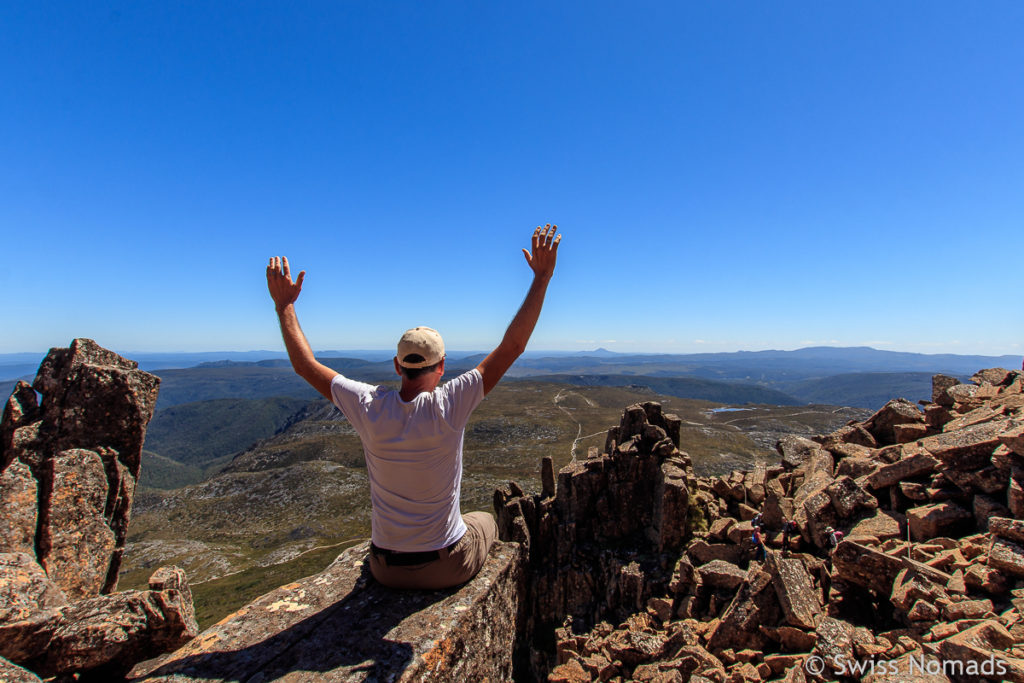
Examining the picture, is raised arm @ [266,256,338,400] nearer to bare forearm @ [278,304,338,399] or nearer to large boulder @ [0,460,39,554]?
bare forearm @ [278,304,338,399]

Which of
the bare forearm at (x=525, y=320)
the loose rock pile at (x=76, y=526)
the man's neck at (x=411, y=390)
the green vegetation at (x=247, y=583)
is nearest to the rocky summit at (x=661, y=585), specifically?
the loose rock pile at (x=76, y=526)

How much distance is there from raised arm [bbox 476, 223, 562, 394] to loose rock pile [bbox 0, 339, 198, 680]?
188 inches

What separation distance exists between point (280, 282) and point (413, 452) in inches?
118

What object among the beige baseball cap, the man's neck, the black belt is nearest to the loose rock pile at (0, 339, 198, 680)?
the black belt

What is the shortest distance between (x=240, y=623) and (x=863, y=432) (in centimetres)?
2443

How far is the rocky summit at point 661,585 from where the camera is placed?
5164mm

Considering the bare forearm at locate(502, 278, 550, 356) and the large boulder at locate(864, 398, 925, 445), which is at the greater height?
the bare forearm at locate(502, 278, 550, 356)

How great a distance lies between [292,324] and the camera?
244 inches

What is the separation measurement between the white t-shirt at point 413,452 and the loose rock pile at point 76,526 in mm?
2770

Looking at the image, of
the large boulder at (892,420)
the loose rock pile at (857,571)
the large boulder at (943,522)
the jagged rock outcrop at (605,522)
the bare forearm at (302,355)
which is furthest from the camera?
the jagged rock outcrop at (605,522)

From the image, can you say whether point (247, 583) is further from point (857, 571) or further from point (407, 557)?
point (407, 557)

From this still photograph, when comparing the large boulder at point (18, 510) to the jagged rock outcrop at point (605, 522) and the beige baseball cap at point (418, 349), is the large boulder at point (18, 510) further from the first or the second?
the jagged rock outcrop at point (605, 522)

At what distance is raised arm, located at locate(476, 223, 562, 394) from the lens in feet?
18.7

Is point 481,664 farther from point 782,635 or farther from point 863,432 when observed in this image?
point 863,432
